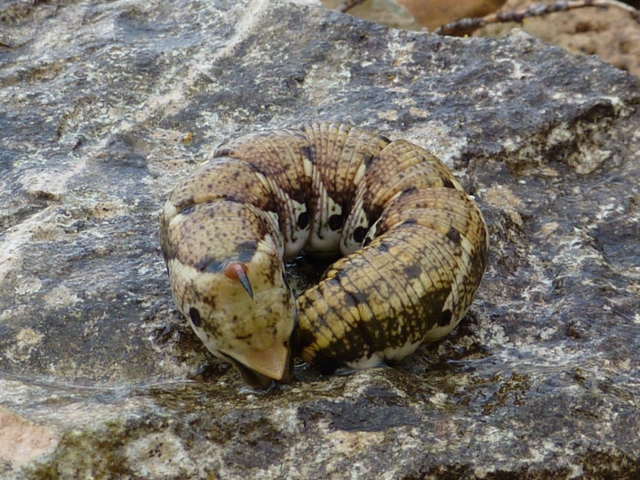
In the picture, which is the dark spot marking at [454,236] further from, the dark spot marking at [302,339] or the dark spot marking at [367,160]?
the dark spot marking at [302,339]

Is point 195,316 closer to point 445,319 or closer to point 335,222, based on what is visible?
point 445,319

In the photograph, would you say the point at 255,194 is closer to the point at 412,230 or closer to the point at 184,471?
the point at 412,230

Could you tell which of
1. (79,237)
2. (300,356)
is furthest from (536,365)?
(79,237)

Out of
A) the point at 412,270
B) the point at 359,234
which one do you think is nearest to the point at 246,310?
the point at 412,270

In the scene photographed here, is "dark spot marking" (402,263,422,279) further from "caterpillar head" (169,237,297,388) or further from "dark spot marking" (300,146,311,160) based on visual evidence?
"dark spot marking" (300,146,311,160)

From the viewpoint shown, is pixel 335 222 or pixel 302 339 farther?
pixel 335 222
